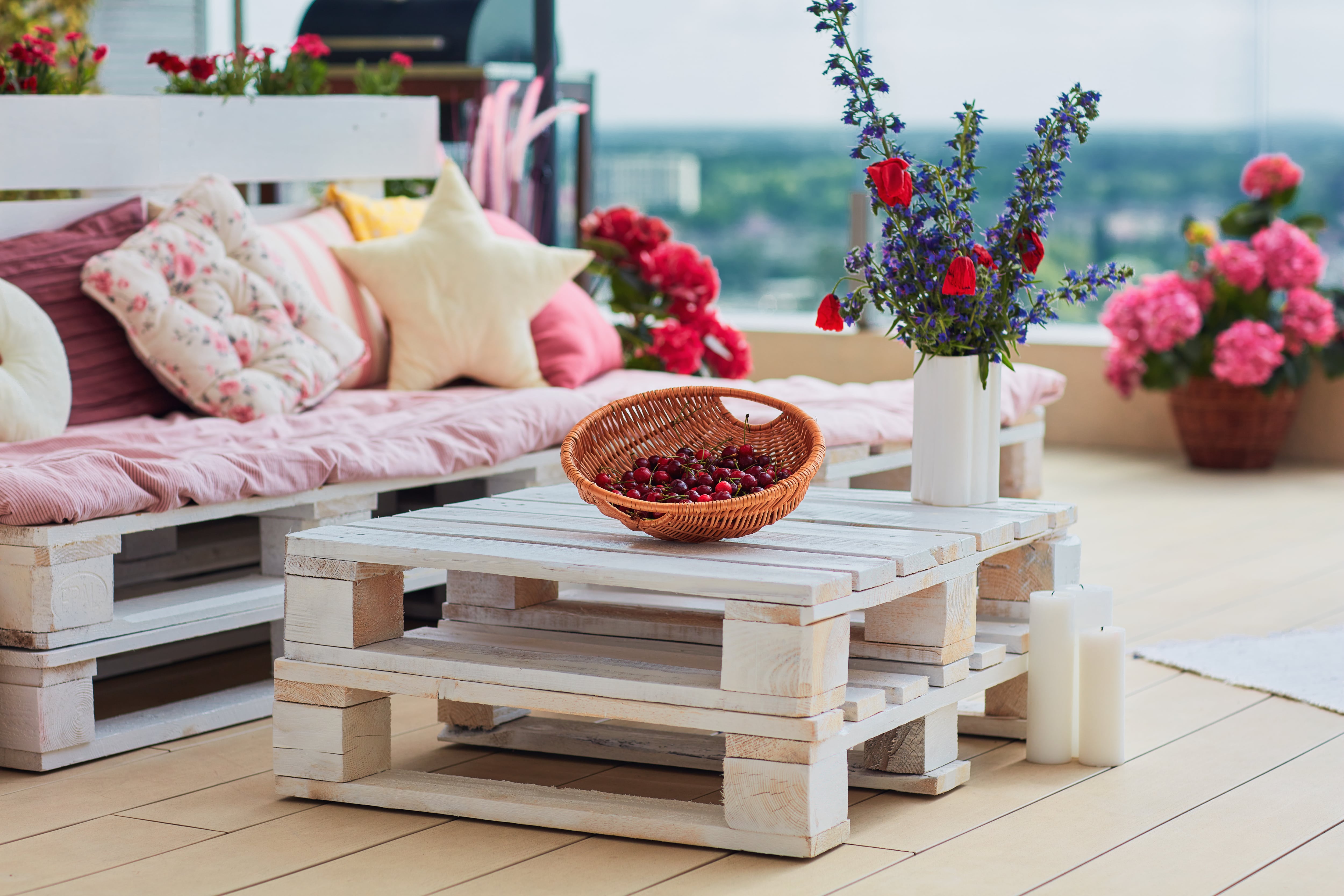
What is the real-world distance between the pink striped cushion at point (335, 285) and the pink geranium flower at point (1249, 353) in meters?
2.61

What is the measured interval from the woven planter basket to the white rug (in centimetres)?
214

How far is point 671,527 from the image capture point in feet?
6.99

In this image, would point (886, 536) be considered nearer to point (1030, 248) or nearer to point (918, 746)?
point (918, 746)

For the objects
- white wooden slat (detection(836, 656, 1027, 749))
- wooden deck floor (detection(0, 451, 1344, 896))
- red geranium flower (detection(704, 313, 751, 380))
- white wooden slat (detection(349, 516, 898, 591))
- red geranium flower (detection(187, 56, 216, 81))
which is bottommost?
wooden deck floor (detection(0, 451, 1344, 896))

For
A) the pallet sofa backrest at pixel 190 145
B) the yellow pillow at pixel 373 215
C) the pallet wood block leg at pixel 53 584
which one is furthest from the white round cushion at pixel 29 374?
the yellow pillow at pixel 373 215

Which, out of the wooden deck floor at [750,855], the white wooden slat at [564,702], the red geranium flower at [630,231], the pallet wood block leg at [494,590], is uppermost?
the red geranium flower at [630,231]

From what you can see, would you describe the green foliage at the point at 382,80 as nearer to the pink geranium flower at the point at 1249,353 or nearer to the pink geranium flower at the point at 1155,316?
the pink geranium flower at the point at 1155,316

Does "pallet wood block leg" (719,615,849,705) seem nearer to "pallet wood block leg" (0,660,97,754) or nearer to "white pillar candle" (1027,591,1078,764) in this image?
"white pillar candle" (1027,591,1078,764)

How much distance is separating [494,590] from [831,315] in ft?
2.01

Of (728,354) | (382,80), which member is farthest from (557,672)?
(382,80)

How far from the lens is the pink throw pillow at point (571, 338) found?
147 inches

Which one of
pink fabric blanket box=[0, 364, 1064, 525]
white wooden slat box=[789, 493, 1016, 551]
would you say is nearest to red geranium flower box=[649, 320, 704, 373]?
pink fabric blanket box=[0, 364, 1064, 525]

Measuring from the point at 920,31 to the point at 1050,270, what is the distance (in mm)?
1031

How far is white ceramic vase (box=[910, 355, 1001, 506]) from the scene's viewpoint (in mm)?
2389
